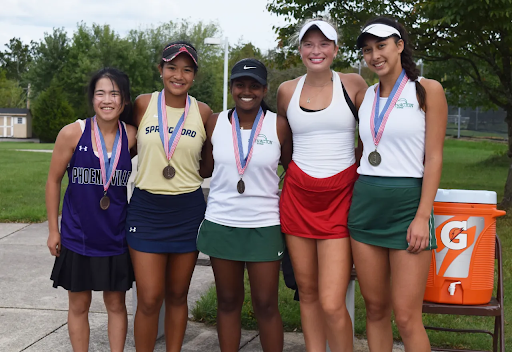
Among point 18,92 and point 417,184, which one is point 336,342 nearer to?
point 417,184

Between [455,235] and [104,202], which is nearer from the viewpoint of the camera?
[455,235]

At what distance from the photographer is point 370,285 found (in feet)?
11.0

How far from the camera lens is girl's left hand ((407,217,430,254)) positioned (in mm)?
3150

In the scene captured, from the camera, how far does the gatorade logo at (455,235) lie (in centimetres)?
341

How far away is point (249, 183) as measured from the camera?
3539 mm

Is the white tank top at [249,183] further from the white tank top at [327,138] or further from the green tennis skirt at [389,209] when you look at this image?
the green tennis skirt at [389,209]

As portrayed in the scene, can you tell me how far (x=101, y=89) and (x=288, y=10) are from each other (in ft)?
25.4

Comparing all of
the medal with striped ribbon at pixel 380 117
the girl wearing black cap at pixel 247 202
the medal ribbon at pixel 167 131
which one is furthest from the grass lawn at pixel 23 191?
the medal with striped ribbon at pixel 380 117

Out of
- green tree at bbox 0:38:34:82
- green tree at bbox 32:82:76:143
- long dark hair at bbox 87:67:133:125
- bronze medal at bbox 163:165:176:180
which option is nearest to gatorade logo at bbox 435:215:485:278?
bronze medal at bbox 163:165:176:180

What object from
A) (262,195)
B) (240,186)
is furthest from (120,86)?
(262,195)

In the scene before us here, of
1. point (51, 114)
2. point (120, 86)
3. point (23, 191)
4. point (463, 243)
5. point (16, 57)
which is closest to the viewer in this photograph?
point (463, 243)

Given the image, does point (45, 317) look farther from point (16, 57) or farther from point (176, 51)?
point (16, 57)

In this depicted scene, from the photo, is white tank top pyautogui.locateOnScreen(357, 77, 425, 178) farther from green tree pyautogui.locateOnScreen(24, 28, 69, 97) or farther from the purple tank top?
green tree pyautogui.locateOnScreen(24, 28, 69, 97)

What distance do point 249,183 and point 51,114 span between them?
46.4 m
